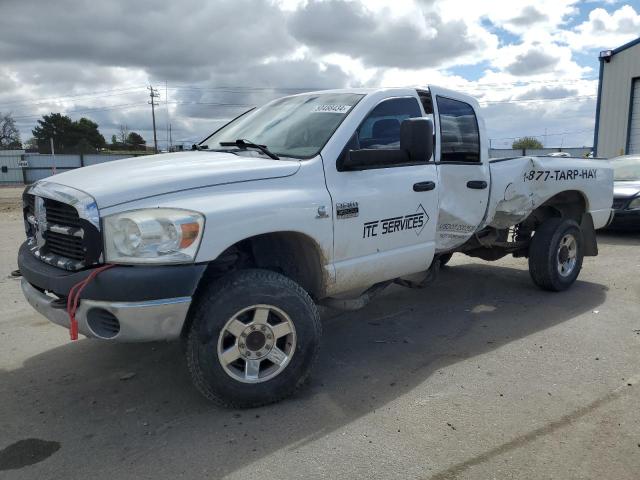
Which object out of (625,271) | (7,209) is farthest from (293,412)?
(7,209)

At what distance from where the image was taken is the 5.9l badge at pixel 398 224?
12.8 ft

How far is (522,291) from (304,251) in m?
3.38

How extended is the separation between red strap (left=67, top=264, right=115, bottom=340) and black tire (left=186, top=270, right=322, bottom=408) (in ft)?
1.97

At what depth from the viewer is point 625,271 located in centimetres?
700

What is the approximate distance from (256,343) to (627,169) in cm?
974

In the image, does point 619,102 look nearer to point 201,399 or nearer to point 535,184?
point 535,184

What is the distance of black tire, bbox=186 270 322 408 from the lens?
3.18 m

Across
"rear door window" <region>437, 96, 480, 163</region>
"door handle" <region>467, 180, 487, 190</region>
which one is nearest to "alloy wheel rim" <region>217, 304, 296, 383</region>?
"rear door window" <region>437, 96, 480, 163</region>

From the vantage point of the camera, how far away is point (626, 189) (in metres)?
9.48

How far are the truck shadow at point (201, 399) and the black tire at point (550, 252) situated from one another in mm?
331

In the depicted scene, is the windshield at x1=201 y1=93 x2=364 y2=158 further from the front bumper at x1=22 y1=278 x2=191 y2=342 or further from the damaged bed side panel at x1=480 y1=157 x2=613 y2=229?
the damaged bed side panel at x1=480 y1=157 x2=613 y2=229

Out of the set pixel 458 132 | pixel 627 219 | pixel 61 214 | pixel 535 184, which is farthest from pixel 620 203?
pixel 61 214

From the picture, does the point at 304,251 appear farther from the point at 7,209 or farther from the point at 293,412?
the point at 7,209

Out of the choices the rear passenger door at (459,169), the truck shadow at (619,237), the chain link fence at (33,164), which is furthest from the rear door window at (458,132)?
the chain link fence at (33,164)
